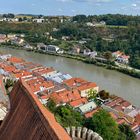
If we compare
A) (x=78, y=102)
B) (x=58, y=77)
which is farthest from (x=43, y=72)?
(x=78, y=102)

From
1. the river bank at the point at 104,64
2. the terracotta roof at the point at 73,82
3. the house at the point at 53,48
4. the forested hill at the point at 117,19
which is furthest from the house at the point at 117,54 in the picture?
the forested hill at the point at 117,19

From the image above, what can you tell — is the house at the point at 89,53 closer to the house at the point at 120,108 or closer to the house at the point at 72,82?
the house at the point at 72,82

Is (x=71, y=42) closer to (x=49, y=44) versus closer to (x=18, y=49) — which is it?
(x=49, y=44)

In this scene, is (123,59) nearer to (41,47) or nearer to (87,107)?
(41,47)

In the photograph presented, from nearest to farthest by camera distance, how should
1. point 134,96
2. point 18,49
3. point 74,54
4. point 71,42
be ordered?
point 134,96
point 74,54
point 18,49
point 71,42

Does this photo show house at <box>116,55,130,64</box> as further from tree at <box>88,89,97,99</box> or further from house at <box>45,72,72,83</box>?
tree at <box>88,89,97,99</box>

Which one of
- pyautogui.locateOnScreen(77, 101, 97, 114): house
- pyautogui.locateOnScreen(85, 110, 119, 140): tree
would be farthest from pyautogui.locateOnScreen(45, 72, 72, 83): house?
pyautogui.locateOnScreen(85, 110, 119, 140): tree

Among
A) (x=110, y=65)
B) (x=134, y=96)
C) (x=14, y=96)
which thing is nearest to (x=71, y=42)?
(x=110, y=65)
